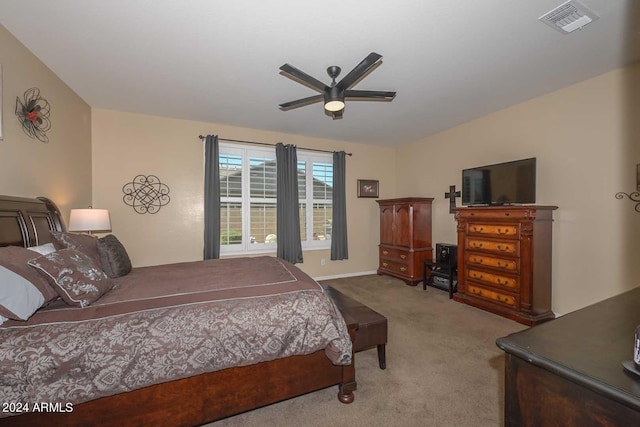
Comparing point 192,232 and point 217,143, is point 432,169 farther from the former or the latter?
point 192,232

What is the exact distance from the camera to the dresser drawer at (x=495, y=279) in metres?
3.14

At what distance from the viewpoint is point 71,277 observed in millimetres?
1601

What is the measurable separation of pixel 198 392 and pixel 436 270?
3.83 m

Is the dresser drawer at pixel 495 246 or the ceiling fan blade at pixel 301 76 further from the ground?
the ceiling fan blade at pixel 301 76

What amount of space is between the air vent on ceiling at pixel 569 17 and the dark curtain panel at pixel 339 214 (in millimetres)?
3398

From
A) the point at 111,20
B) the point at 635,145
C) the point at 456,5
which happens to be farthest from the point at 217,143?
the point at 635,145

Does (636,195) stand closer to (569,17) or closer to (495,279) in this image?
(495,279)

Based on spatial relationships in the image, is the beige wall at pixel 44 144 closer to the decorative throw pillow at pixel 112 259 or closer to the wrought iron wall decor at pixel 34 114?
the wrought iron wall decor at pixel 34 114

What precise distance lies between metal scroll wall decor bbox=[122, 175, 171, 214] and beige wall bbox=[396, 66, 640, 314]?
4843 mm

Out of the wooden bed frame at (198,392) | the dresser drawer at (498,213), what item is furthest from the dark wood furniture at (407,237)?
the wooden bed frame at (198,392)

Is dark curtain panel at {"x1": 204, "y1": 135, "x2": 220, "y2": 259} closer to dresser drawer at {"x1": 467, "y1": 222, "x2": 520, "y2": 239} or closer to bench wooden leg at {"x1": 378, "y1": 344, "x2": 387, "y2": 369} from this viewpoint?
bench wooden leg at {"x1": 378, "y1": 344, "x2": 387, "y2": 369}

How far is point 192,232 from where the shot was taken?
13.8 feet

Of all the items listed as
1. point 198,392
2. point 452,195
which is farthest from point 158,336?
point 452,195

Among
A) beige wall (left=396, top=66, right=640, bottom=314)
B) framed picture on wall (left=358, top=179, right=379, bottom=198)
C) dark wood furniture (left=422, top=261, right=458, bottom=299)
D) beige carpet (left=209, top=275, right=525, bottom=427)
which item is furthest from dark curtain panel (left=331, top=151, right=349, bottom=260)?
beige wall (left=396, top=66, right=640, bottom=314)
